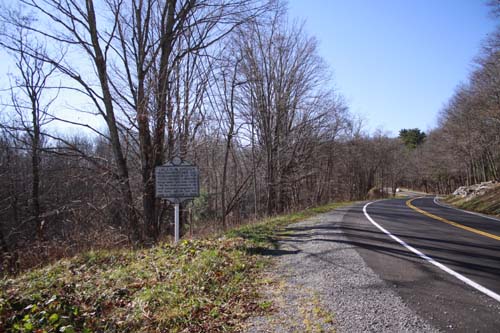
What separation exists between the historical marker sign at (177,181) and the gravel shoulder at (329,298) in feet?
9.09

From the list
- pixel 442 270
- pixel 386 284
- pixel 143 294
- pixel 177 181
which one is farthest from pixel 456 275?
pixel 177 181

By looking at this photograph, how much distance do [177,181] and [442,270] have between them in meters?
5.70

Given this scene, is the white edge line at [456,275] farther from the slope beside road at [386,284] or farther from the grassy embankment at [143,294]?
the grassy embankment at [143,294]

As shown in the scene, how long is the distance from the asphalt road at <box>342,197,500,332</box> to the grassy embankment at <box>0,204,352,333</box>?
1.86m

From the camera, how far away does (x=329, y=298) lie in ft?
12.6

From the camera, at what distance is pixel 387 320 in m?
3.15

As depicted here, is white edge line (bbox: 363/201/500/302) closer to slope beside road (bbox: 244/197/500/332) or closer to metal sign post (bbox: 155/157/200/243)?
slope beside road (bbox: 244/197/500/332)

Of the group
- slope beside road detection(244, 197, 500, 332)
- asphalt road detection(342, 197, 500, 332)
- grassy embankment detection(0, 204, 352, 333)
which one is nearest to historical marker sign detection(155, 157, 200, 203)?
grassy embankment detection(0, 204, 352, 333)

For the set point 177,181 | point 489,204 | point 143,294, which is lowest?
point 143,294

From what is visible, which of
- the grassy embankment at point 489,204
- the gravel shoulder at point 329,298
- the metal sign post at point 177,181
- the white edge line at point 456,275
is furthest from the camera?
the grassy embankment at point 489,204

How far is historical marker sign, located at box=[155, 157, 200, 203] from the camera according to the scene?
779 centimetres

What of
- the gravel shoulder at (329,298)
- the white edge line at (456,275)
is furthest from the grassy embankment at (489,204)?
the gravel shoulder at (329,298)

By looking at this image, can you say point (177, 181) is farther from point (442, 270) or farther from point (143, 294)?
point (442, 270)

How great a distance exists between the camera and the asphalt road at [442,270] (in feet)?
10.7
